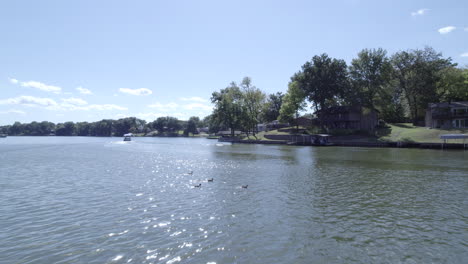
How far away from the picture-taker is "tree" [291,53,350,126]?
83250mm

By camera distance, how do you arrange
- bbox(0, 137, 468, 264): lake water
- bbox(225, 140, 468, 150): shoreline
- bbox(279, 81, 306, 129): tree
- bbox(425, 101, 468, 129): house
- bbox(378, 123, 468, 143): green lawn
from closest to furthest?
bbox(0, 137, 468, 264): lake water < bbox(225, 140, 468, 150): shoreline < bbox(378, 123, 468, 143): green lawn < bbox(425, 101, 468, 129): house < bbox(279, 81, 306, 129): tree

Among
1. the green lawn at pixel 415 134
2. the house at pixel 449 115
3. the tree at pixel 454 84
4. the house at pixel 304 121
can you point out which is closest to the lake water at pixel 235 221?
the green lawn at pixel 415 134

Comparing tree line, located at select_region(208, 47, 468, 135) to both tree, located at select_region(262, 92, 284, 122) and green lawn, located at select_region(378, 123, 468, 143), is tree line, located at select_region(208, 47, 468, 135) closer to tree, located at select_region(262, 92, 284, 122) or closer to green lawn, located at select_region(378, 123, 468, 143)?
green lawn, located at select_region(378, 123, 468, 143)

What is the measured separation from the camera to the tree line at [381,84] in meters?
76.8

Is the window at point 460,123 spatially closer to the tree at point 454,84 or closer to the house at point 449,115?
the house at point 449,115

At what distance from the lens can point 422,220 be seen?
13.9 metres

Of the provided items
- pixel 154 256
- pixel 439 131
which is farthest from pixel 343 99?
pixel 154 256

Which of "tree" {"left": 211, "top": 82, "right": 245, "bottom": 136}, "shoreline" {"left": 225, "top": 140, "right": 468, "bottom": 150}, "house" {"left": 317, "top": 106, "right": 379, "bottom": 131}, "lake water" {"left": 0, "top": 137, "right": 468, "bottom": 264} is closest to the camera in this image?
"lake water" {"left": 0, "top": 137, "right": 468, "bottom": 264}

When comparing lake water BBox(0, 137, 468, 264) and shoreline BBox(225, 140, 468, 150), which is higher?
shoreline BBox(225, 140, 468, 150)

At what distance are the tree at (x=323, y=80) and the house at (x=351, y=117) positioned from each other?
309 cm

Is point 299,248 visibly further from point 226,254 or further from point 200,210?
point 200,210

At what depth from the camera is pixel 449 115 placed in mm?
65875

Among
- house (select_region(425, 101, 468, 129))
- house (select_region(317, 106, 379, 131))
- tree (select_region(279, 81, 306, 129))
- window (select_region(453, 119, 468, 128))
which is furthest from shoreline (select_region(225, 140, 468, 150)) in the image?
house (select_region(317, 106, 379, 131))

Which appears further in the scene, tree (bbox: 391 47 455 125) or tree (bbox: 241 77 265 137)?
tree (bbox: 241 77 265 137)
